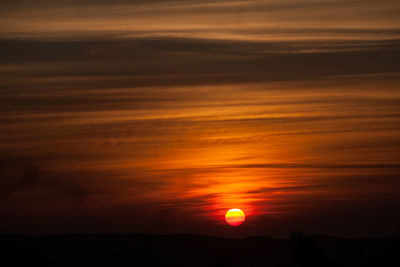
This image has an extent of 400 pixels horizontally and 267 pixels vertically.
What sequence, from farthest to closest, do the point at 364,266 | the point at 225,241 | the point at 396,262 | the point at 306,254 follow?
the point at 225,241
the point at 364,266
the point at 396,262
the point at 306,254

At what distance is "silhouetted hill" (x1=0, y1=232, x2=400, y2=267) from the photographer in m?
113

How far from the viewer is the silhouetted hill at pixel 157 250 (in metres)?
113

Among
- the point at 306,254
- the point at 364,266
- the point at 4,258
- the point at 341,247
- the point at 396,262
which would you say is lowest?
the point at 306,254

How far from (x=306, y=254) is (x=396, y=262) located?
14.7 metres

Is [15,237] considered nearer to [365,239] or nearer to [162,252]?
[162,252]

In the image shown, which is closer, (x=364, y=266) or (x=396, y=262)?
(x=396, y=262)

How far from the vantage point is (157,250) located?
421ft

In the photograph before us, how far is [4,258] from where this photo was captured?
385 feet

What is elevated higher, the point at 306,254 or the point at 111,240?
the point at 111,240

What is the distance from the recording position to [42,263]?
11994 centimetres

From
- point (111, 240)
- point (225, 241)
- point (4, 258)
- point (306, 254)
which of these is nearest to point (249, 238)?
point (225, 241)

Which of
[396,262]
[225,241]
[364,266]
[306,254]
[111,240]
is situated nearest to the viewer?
[306,254]

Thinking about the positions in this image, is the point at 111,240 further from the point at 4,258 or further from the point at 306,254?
the point at 306,254

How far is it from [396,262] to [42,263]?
267 ft
